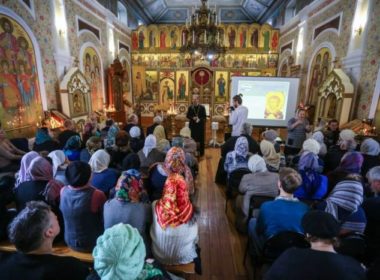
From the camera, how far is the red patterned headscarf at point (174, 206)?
5.73 feet

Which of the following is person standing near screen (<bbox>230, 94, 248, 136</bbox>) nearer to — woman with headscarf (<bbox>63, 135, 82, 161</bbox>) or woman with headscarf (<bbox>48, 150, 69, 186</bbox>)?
woman with headscarf (<bbox>63, 135, 82, 161</bbox>)

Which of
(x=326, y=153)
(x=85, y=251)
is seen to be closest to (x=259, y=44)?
(x=326, y=153)

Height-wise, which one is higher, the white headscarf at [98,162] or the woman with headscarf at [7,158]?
the white headscarf at [98,162]

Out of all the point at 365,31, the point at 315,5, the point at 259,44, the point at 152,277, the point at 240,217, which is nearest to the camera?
the point at 152,277

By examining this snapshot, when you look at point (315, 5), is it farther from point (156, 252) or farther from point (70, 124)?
point (156, 252)

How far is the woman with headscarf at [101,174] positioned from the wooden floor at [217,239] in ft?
4.49

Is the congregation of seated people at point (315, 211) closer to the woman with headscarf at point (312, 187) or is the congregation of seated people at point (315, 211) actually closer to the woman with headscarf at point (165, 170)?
the woman with headscarf at point (312, 187)

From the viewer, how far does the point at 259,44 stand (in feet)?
37.3

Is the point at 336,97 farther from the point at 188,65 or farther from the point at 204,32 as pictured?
the point at 188,65

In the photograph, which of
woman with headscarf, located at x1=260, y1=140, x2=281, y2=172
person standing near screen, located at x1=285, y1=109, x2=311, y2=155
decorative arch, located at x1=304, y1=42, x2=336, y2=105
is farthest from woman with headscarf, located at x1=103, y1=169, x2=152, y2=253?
decorative arch, located at x1=304, y1=42, x2=336, y2=105

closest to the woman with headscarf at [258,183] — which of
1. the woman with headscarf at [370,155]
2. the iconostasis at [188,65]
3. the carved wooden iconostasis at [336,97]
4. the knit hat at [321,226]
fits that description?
the knit hat at [321,226]

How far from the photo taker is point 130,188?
1.78 metres

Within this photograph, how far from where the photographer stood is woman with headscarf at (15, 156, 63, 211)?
2.03 m

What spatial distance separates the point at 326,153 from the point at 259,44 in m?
9.38
